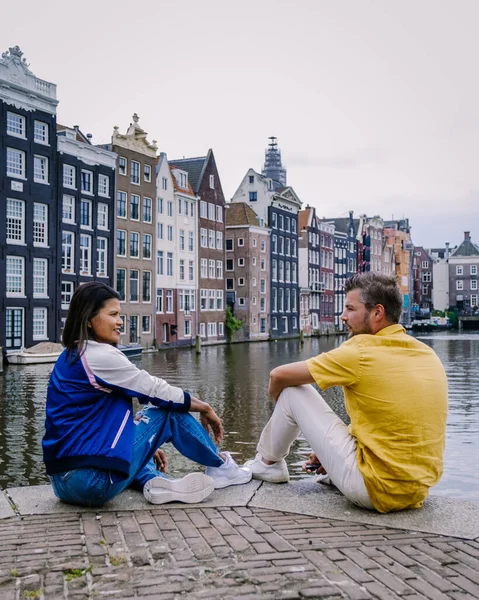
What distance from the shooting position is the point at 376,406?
4.54 m

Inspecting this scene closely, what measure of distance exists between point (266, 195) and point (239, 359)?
103ft

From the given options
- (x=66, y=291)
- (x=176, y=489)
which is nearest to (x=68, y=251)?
(x=66, y=291)

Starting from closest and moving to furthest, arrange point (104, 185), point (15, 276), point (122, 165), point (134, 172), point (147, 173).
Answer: point (15, 276) → point (104, 185) → point (122, 165) → point (134, 172) → point (147, 173)

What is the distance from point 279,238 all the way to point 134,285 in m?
23.9

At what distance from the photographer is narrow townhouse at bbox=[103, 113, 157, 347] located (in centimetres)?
4500

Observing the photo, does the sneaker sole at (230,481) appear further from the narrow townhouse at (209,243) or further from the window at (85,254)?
the narrow townhouse at (209,243)

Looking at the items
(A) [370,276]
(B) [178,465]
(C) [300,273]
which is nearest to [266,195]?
(C) [300,273]

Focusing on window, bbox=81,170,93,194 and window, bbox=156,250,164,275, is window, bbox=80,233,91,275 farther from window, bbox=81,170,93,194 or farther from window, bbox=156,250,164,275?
window, bbox=156,250,164,275

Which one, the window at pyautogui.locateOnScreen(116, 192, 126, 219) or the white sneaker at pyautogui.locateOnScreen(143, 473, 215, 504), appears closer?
the white sneaker at pyautogui.locateOnScreen(143, 473, 215, 504)

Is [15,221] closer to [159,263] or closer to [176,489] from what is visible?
[159,263]

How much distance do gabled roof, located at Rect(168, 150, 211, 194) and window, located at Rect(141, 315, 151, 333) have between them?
12.1 metres

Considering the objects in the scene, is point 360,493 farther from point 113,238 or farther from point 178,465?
point 113,238

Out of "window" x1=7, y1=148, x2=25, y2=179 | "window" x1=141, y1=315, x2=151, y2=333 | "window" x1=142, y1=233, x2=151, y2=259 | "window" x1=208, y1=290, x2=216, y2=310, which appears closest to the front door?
"window" x1=7, y1=148, x2=25, y2=179

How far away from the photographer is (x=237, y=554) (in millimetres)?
3812
